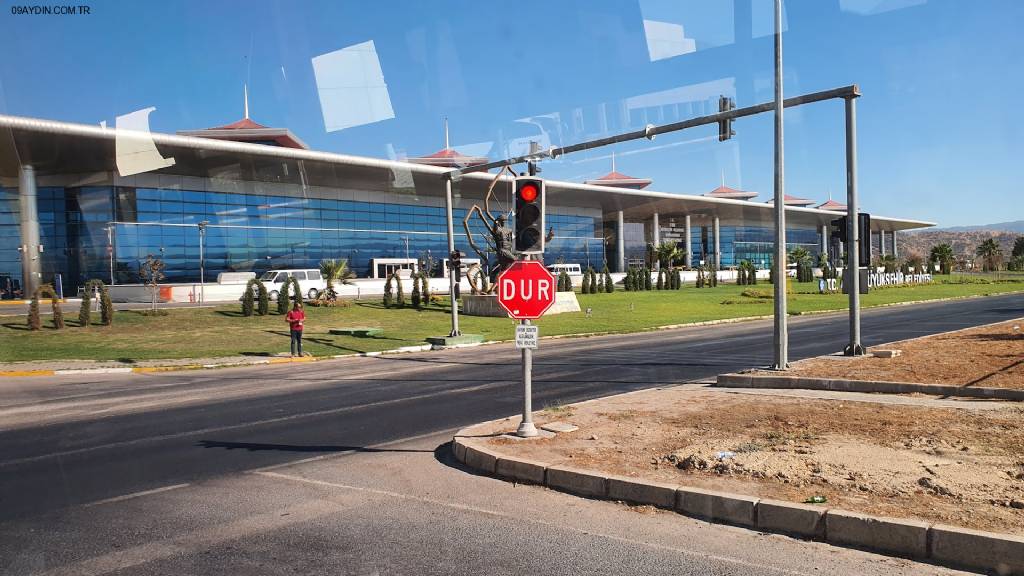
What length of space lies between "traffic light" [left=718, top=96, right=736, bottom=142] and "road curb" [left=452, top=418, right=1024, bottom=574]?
11133mm

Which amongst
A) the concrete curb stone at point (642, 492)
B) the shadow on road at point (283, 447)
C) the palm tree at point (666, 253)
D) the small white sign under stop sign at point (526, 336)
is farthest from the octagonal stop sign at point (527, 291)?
the palm tree at point (666, 253)

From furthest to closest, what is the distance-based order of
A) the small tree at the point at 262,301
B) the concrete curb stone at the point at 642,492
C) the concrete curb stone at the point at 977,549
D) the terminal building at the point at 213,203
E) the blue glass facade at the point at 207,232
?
the blue glass facade at the point at 207,232 → the terminal building at the point at 213,203 → the small tree at the point at 262,301 → the concrete curb stone at the point at 642,492 → the concrete curb stone at the point at 977,549

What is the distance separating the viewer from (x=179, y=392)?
14555 millimetres

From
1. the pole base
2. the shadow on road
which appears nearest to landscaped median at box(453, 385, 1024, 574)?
the pole base

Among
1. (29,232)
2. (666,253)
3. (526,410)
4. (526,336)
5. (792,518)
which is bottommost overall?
(792,518)

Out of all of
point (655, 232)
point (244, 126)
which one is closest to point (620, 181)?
point (655, 232)

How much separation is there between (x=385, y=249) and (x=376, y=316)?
3474 cm

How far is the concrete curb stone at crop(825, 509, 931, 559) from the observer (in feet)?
15.5

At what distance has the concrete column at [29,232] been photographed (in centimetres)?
4403

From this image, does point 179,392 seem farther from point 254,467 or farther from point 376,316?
point 376,316

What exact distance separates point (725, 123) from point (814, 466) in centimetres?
1094

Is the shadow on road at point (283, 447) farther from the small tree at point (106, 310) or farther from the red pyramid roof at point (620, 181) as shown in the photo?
the red pyramid roof at point (620, 181)

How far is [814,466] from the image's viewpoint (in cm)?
646

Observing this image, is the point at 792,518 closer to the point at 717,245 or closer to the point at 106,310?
the point at 106,310
